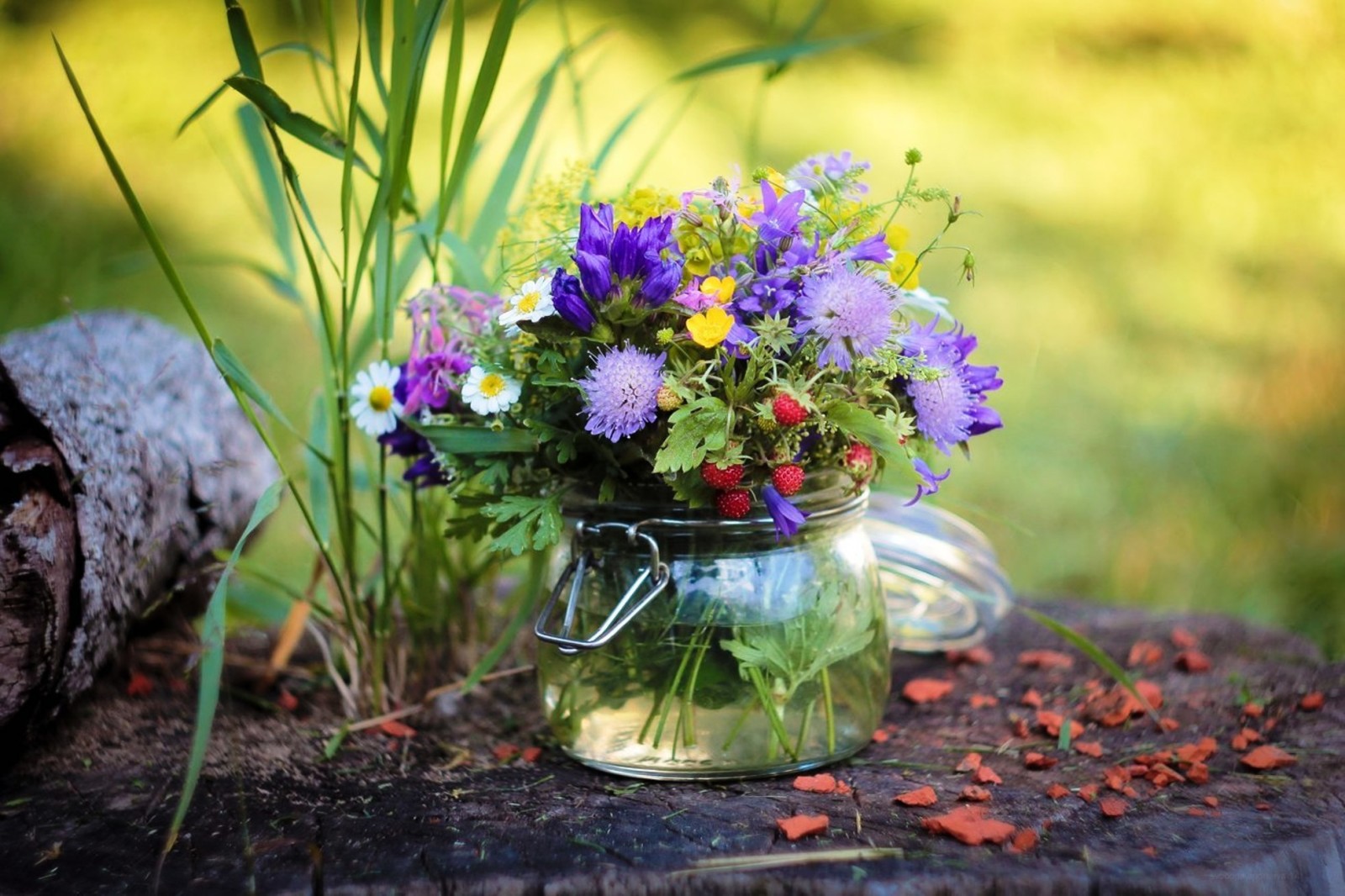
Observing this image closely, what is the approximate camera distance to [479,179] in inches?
175

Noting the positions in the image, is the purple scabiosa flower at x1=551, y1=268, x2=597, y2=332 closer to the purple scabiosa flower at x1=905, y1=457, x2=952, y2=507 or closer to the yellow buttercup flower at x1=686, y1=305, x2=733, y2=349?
the yellow buttercup flower at x1=686, y1=305, x2=733, y2=349

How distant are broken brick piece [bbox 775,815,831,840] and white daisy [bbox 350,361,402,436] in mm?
613

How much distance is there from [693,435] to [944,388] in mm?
277

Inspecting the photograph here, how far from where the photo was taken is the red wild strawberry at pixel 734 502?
3.62 feet

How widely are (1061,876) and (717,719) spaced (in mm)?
373

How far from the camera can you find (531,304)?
1.11 m

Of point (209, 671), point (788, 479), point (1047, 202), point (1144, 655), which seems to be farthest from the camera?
point (1047, 202)

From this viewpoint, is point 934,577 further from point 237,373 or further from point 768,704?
point 237,373

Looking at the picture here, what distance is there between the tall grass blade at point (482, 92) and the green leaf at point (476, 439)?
0.22 metres

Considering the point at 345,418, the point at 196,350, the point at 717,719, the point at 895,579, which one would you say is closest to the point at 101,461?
the point at 345,418

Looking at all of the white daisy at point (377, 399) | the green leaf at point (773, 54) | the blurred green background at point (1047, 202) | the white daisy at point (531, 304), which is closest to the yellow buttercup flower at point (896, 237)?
the green leaf at point (773, 54)

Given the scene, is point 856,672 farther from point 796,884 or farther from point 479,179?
point 479,179

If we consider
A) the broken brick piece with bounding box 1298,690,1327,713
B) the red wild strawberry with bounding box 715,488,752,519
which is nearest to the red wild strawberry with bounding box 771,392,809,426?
the red wild strawberry with bounding box 715,488,752,519

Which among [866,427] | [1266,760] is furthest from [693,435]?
[1266,760]
